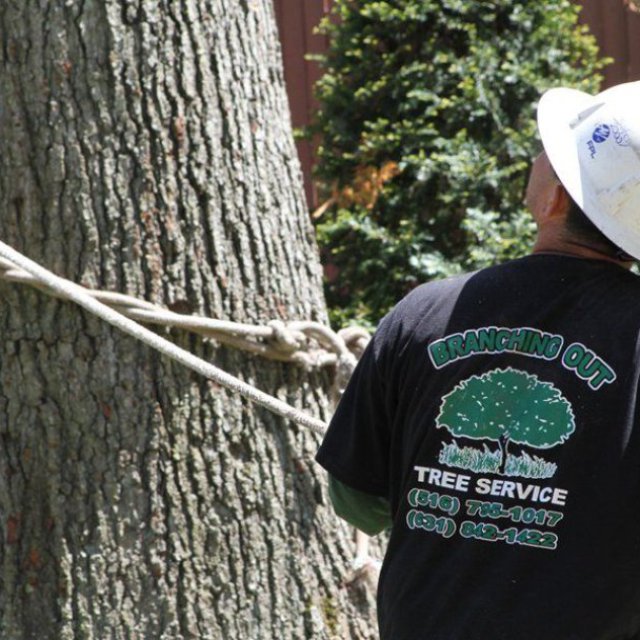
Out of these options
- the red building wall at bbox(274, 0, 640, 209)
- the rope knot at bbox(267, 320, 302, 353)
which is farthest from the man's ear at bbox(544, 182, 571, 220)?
the red building wall at bbox(274, 0, 640, 209)

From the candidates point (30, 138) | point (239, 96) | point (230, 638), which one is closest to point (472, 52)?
point (239, 96)

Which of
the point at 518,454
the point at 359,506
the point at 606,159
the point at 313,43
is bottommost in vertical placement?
the point at 359,506

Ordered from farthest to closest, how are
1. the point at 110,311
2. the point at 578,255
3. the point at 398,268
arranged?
the point at 398,268
the point at 110,311
the point at 578,255

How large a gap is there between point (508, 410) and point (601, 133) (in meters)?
0.47

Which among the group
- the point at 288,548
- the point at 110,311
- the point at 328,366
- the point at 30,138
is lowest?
the point at 288,548

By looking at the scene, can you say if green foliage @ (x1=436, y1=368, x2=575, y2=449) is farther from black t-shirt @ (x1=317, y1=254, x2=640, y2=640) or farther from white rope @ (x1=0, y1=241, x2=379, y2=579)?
white rope @ (x1=0, y1=241, x2=379, y2=579)

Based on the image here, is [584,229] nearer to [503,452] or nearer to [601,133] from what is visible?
[601,133]

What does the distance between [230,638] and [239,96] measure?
1.37 m

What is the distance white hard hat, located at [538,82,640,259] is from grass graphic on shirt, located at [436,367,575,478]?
0.88 ft

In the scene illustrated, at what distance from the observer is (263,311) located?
3043 mm

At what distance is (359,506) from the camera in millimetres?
2174

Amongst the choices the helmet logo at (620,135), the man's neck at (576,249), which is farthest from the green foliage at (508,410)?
the helmet logo at (620,135)

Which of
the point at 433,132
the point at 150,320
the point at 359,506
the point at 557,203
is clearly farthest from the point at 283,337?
the point at 433,132

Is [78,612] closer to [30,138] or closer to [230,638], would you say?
[230,638]
